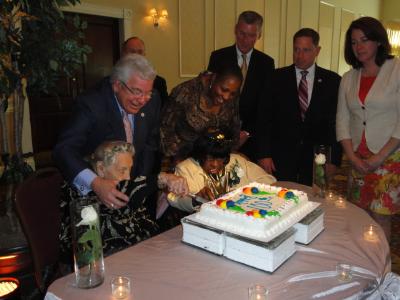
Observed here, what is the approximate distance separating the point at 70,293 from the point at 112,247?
0.64 metres

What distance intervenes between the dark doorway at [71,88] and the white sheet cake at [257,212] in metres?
5.10

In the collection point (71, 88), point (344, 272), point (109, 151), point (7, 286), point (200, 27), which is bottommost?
point (7, 286)

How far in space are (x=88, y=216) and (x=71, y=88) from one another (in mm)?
5756

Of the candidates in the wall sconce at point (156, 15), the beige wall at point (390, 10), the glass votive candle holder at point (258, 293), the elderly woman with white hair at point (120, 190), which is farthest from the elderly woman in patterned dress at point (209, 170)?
the beige wall at point (390, 10)

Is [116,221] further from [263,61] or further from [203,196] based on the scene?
[263,61]

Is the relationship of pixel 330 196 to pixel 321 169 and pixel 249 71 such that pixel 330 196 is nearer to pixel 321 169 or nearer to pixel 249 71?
pixel 321 169

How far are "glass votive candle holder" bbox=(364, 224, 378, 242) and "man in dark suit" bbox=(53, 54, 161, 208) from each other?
1072mm

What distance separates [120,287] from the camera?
4.14 feet

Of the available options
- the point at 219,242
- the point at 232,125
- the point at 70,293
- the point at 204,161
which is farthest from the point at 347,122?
the point at 70,293

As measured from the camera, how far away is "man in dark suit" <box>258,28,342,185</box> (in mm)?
2926

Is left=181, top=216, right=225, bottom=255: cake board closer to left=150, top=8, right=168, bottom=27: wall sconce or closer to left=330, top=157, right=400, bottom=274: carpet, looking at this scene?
left=330, top=157, right=400, bottom=274: carpet

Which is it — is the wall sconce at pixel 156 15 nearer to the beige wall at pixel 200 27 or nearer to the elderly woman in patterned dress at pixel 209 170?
the beige wall at pixel 200 27

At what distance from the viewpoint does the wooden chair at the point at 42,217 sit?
6.04 feet

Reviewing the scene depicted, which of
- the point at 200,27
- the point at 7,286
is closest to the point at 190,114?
the point at 7,286
